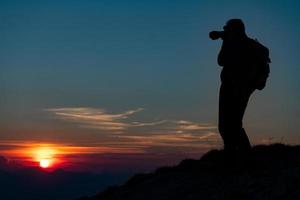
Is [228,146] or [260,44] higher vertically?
[260,44]

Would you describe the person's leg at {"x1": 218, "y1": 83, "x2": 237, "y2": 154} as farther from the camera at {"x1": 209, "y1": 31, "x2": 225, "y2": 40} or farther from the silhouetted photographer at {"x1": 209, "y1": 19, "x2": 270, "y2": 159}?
the camera at {"x1": 209, "y1": 31, "x2": 225, "y2": 40}

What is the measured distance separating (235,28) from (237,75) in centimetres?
98

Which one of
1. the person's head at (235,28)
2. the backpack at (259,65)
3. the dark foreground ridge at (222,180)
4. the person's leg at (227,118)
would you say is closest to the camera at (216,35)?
the person's head at (235,28)

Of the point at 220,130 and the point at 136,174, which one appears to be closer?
the point at 220,130

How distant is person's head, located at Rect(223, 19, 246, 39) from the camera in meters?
13.1

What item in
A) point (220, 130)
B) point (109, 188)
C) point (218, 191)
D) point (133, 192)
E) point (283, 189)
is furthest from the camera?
point (109, 188)

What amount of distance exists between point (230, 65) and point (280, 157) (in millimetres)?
3323

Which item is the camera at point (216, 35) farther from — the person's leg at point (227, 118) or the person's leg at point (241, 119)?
the person's leg at point (241, 119)

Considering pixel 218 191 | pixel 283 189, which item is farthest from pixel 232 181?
pixel 283 189

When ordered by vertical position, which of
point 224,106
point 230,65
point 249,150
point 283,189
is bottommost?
point 283,189

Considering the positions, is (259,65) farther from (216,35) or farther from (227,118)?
(227,118)

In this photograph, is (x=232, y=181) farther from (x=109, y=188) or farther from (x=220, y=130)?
(x=109, y=188)

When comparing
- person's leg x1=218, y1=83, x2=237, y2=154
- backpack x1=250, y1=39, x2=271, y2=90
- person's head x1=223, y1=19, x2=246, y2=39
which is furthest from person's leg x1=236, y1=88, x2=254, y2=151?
person's head x1=223, y1=19, x2=246, y2=39

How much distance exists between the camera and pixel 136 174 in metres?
17.5
